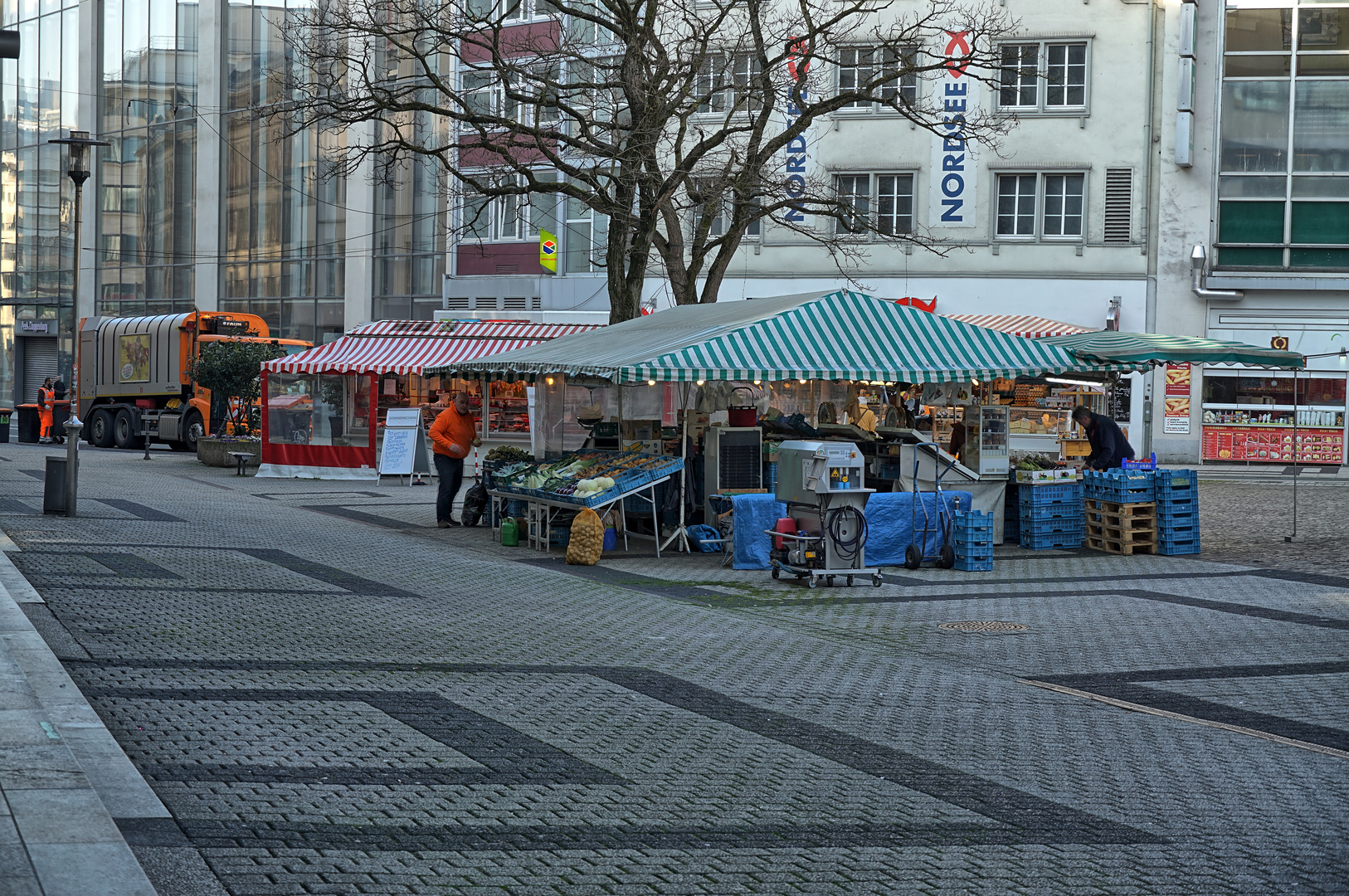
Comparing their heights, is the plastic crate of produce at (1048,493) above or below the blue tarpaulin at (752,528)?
above

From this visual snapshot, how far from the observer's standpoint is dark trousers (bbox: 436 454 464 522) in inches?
733

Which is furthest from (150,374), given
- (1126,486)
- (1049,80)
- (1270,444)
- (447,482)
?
(1270,444)

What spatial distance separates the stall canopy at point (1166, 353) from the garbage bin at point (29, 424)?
1193 inches

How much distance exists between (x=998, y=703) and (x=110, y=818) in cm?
517

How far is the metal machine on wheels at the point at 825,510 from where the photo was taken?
13438 mm

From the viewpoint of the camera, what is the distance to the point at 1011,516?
17719mm

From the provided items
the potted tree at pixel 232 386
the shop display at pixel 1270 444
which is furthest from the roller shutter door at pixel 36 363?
the shop display at pixel 1270 444

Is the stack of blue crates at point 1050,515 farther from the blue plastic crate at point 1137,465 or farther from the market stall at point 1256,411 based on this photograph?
the market stall at point 1256,411

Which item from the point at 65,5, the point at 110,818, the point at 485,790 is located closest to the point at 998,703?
the point at 485,790

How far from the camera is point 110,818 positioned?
499cm

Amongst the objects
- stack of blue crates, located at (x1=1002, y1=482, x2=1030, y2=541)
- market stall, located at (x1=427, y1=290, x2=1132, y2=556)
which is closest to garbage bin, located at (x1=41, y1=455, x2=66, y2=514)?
market stall, located at (x1=427, y1=290, x2=1132, y2=556)

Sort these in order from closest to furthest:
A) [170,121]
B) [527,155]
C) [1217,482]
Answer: [1217,482]
[527,155]
[170,121]

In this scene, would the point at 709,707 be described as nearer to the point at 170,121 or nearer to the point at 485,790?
the point at 485,790

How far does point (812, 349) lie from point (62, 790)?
1159 centimetres
